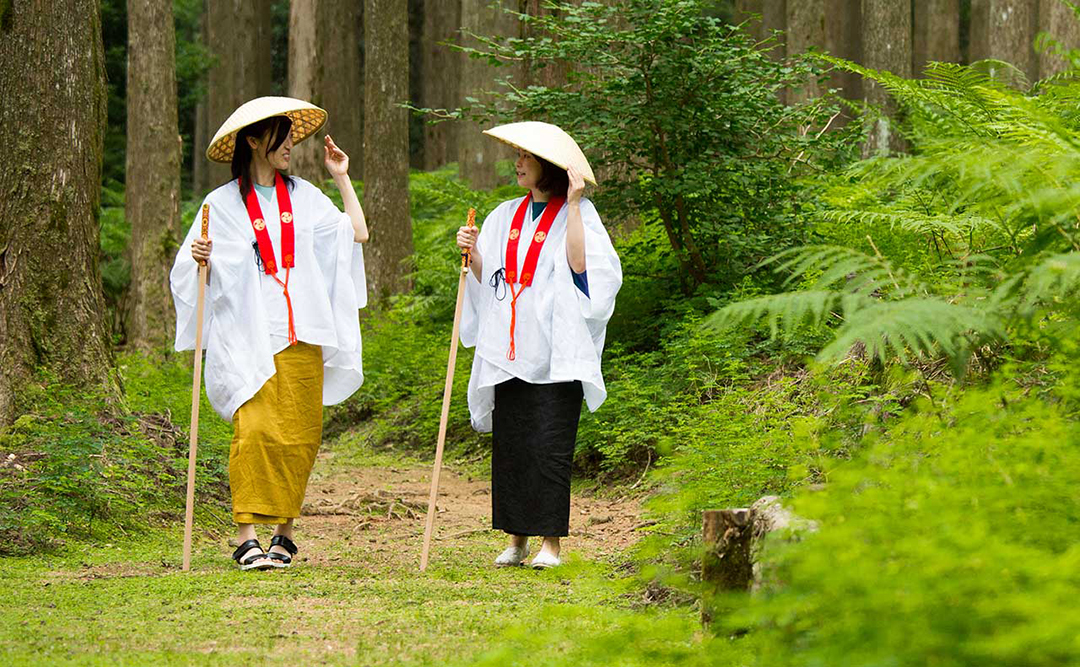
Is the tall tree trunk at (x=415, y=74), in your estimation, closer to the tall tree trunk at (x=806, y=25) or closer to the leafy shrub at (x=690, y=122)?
the tall tree trunk at (x=806, y=25)

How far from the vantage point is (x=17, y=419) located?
7.72 metres

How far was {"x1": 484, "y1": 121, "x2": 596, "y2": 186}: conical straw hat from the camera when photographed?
21.3 ft

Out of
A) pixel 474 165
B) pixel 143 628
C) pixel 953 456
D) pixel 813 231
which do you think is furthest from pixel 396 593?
pixel 474 165

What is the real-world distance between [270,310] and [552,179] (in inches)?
64.5

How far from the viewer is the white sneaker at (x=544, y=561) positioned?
Result: 6.45m

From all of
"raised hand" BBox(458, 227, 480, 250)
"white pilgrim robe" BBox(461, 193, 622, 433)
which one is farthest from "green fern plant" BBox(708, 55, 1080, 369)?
"raised hand" BBox(458, 227, 480, 250)

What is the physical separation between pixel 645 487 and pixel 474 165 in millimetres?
14252

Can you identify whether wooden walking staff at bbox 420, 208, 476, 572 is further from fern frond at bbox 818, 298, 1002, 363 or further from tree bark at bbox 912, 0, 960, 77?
tree bark at bbox 912, 0, 960, 77

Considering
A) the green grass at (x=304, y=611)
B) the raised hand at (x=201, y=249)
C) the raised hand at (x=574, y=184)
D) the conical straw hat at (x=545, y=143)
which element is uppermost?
the conical straw hat at (x=545, y=143)

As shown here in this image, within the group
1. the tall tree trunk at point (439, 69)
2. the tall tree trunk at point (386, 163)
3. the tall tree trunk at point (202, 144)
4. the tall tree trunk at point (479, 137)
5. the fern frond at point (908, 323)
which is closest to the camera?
the fern frond at point (908, 323)

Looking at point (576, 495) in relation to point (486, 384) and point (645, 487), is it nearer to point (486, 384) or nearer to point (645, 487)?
point (645, 487)

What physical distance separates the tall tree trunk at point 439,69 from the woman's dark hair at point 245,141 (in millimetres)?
19454

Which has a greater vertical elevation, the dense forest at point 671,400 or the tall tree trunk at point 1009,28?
the tall tree trunk at point 1009,28

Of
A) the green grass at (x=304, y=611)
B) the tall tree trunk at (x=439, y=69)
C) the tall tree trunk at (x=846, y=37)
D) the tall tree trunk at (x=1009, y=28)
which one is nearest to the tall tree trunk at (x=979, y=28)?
the tall tree trunk at (x=846, y=37)
